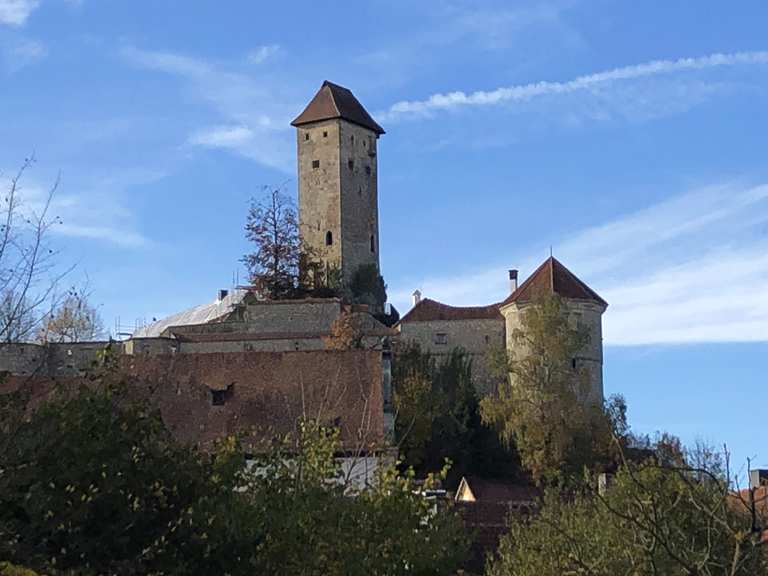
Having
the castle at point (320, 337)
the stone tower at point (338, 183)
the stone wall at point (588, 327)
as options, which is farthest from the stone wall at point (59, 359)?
the stone wall at point (588, 327)

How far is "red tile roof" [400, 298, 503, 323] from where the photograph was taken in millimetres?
60750

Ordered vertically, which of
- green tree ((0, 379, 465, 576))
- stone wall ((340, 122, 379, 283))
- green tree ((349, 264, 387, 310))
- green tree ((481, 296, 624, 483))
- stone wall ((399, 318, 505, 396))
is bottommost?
green tree ((0, 379, 465, 576))

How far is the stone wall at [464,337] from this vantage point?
2354 inches

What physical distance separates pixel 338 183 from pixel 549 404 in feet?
68.0

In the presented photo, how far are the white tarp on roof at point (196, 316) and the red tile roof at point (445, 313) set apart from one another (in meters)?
18.0

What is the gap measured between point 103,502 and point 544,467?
37535 mm

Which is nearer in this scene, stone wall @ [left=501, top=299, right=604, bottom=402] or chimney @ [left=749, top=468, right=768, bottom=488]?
chimney @ [left=749, top=468, right=768, bottom=488]

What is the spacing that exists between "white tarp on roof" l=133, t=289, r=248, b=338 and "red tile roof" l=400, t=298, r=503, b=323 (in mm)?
18048

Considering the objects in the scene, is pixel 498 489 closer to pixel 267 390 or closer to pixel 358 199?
pixel 267 390

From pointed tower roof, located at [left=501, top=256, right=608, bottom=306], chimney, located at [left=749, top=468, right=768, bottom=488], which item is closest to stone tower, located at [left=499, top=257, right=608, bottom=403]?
pointed tower roof, located at [left=501, top=256, right=608, bottom=306]

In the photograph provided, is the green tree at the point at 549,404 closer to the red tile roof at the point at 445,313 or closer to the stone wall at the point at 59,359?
the red tile roof at the point at 445,313

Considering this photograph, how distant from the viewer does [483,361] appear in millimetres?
59938

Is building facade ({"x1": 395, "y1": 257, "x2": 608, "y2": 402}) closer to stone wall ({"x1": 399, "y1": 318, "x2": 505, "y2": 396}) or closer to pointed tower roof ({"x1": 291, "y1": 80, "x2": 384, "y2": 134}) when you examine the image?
stone wall ({"x1": 399, "y1": 318, "x2": 505, "y2": 396})

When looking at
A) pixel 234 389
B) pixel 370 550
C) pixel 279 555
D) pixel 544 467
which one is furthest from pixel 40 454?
pixel 544 467
